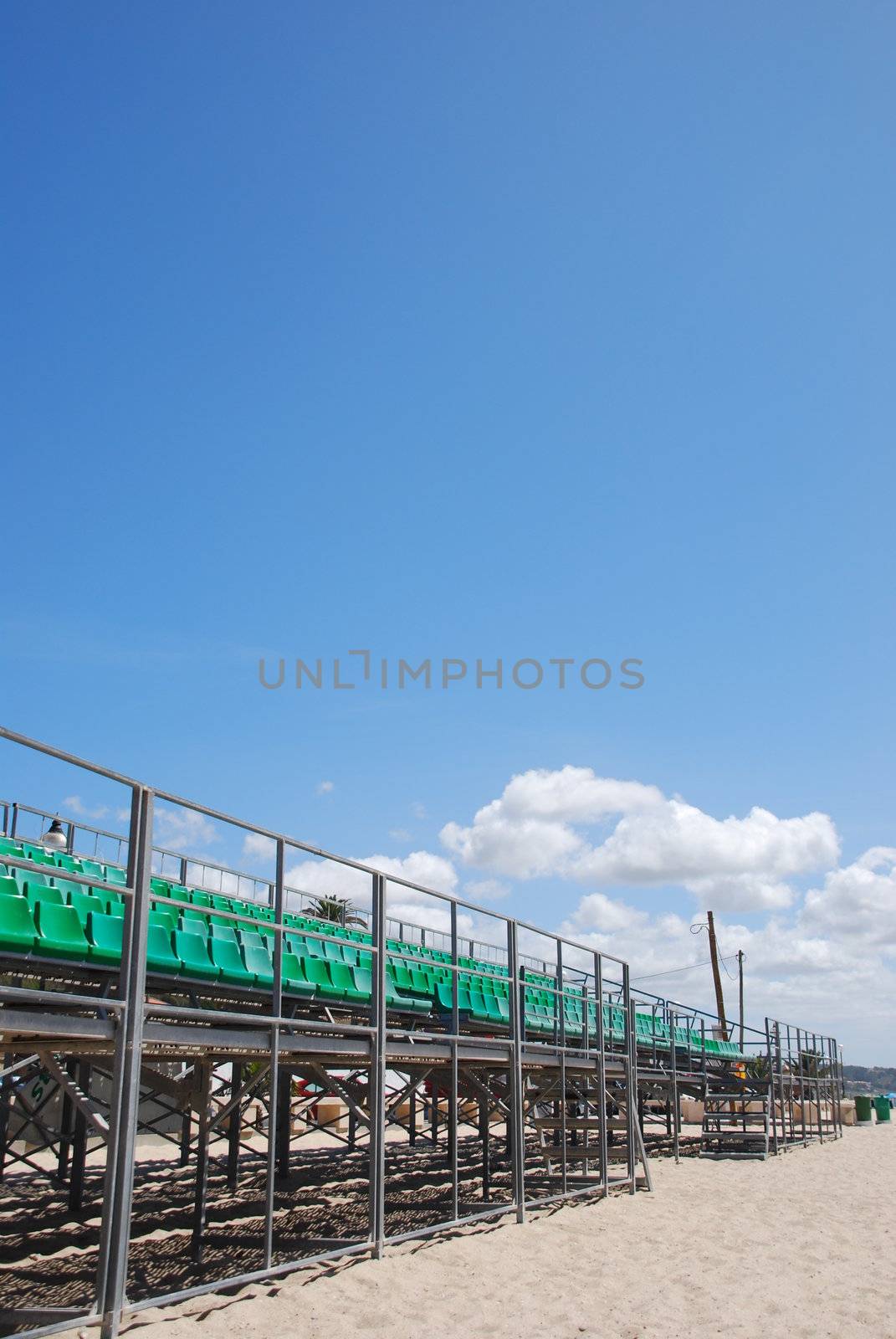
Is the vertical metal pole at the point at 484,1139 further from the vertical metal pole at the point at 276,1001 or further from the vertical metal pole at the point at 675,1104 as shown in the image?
the vertical metal pole at the point at 675,1104

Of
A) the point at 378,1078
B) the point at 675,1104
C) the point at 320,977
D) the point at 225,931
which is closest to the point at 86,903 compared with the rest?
the point at 225,931

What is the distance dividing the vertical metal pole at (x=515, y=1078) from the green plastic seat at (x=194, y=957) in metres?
4.60

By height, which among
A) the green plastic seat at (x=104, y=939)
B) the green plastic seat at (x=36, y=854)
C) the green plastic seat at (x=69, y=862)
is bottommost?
the green plastic seat at (x=104, y=939)

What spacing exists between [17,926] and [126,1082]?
3.80 ft

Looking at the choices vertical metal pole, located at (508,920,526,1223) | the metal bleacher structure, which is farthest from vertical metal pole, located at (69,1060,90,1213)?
vertical metal pole, located at (508,920,526,1223)

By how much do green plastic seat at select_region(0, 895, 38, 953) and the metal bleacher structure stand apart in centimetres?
2

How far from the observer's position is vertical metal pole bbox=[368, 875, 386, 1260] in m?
9.74

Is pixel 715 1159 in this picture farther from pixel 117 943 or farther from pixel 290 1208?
pixel 117 943

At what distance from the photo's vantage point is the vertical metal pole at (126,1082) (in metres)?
6.73

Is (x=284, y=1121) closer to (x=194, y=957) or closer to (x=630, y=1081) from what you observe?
(x=630, y=1081)

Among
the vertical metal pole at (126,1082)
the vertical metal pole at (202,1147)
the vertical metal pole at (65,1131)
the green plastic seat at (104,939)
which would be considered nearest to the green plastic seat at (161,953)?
the green plastic seat at (104,939)

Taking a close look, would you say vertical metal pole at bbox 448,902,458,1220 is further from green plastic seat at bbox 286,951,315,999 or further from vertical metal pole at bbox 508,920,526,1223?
green plastic seat at bbox 286,951,315,999

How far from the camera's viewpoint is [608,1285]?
977 cm

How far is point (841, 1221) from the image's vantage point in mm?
14109
